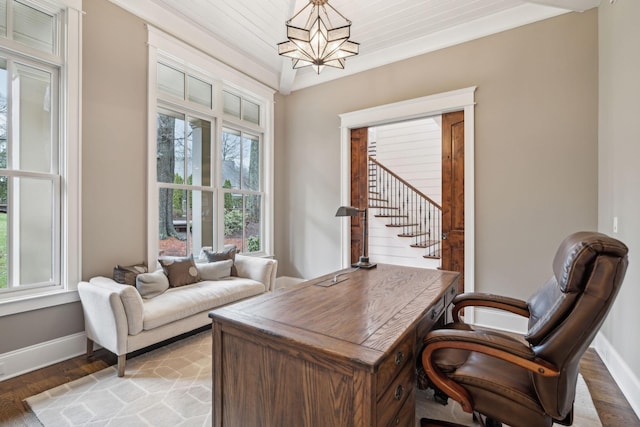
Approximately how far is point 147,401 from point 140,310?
2.10 ft

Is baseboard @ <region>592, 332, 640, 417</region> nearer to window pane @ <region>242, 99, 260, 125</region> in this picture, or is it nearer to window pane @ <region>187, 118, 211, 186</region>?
window pane @ <region>187, 118, 211, 186</region>

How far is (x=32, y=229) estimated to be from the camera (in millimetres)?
2518

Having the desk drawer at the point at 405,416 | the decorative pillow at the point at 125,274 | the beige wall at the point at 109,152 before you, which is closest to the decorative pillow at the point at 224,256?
the beige wall at the point at 109,152

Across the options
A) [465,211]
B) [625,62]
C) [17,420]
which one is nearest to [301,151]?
[465,211]

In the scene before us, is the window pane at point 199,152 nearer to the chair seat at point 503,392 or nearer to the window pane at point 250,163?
the window pane at point 250,163

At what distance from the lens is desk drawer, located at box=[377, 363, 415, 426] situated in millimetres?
1138

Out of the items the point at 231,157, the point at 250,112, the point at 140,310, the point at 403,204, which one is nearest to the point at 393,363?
the point at 140,310

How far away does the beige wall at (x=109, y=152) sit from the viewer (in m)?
2.69

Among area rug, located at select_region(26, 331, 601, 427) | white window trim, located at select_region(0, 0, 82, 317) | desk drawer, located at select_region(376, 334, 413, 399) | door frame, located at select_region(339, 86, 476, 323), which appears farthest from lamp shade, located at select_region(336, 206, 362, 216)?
white window trim, located at select_region(0, 0, 82, 317)

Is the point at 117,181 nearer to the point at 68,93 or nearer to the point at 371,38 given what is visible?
the point at 68,93

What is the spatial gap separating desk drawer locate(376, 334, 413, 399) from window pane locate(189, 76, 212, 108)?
362 centimetres

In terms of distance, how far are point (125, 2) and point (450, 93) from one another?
3.45 m

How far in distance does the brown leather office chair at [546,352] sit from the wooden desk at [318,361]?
204mm

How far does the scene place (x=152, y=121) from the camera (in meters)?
3.20
